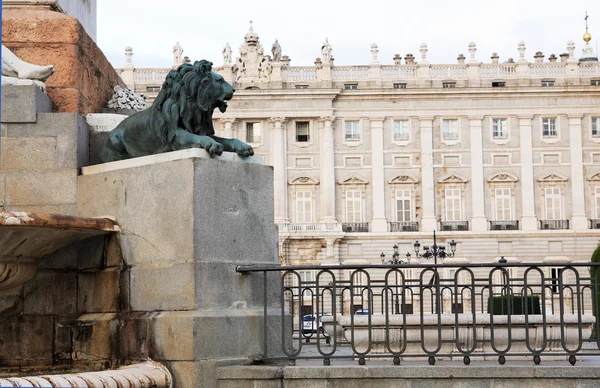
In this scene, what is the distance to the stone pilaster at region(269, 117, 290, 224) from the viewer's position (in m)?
49.0

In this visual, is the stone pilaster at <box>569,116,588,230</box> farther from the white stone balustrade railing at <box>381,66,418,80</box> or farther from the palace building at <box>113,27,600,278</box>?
the white stone balustrade railing at <box>381,66,418,80</box>

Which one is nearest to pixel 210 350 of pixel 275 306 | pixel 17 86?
pixel 275 306

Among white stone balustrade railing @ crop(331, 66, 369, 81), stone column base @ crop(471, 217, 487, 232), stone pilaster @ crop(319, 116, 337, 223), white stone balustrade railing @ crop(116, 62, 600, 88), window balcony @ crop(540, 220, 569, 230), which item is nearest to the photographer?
stone column base @ crop(471, 217, 487, 232)

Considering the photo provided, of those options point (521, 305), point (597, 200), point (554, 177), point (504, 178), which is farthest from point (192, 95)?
point (597, 200)

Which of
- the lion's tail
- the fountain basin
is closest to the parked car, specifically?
the fountain basin

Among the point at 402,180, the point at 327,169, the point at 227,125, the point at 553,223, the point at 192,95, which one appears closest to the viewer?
the point at 192,95

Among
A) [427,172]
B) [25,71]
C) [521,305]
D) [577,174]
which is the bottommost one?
[521,305]

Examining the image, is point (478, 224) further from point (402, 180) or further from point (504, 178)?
point (402, 180)

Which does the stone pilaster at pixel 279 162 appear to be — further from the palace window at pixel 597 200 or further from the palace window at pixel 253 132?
the palace window at pixel 597 200

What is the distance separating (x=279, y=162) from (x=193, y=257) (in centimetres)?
4528

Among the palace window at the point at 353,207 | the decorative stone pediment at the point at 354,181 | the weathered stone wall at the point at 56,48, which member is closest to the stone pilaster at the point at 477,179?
the decorative stone pediment at the point at 354,181

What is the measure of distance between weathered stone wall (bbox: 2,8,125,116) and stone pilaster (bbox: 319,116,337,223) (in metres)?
44.0

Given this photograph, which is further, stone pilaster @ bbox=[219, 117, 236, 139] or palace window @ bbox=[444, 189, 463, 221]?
palace window @ bbox=[444, 189, 463, 221]

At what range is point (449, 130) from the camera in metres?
49.8
